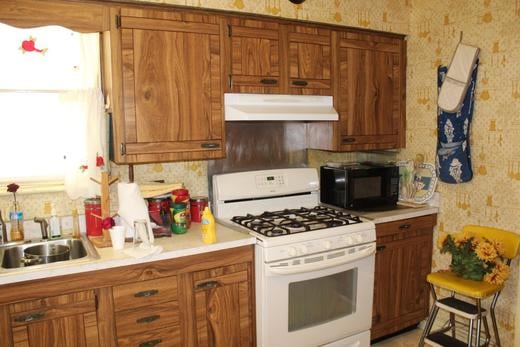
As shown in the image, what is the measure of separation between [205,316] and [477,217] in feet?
6.20

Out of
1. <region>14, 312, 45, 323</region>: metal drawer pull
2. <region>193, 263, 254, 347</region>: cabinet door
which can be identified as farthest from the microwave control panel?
<region>14, 312, 45, 323</region>: metal drawer pull

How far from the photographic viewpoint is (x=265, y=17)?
2.51 metres

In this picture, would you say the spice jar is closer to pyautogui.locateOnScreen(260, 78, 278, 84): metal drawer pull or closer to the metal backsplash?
the metal backsplash

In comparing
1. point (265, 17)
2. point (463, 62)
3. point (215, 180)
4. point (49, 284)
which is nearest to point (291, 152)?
point (215, 180)

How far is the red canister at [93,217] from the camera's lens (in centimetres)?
231

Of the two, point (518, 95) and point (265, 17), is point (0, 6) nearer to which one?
point (265, 17)

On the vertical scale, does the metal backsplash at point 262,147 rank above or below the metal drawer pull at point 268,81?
below

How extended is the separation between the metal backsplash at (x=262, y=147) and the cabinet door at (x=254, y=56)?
382 millimetres

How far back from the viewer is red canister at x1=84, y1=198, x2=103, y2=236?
2.31 metres

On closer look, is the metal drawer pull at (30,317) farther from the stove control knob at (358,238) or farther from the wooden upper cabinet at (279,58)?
the stove control knob at (358,238)

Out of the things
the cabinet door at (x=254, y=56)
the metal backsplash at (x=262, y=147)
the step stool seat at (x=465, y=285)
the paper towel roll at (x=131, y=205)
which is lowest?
the step stool seat at (x=465, y=285)

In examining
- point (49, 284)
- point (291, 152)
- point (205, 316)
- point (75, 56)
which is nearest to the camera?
point (49, 284)

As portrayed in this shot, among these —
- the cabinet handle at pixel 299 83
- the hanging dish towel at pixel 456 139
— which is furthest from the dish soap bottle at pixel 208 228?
the hanging dish towel at pixel 456 139

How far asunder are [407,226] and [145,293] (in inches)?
70.6
